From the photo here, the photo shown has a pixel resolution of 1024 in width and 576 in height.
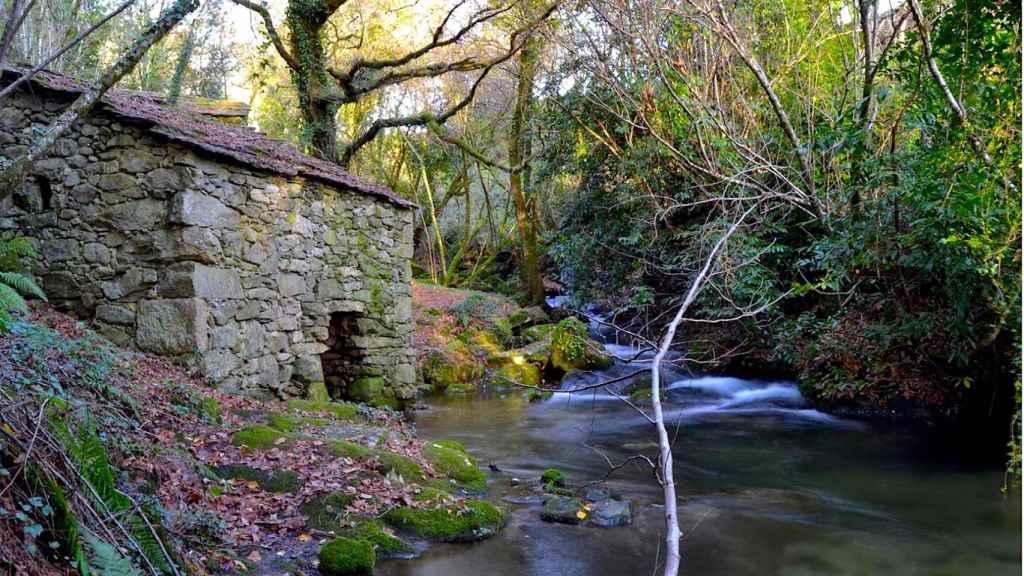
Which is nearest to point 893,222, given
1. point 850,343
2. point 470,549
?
point 850,343

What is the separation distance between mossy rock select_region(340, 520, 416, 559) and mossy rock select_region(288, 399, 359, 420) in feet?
8.64

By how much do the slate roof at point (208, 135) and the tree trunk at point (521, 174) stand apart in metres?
5.75

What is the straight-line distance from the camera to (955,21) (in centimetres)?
474

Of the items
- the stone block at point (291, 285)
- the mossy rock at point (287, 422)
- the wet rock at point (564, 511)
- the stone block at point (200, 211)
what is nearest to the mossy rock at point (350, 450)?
the mossy rock at point (287, 422)

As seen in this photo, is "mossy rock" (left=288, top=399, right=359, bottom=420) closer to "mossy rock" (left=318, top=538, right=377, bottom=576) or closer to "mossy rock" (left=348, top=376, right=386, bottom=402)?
"mossy rock" (left=348, top=376, right=386, bottom=402)

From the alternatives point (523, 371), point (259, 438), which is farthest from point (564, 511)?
point (523, 371)

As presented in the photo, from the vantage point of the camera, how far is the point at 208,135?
7121 mm

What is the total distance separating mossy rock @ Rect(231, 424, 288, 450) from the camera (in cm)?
540

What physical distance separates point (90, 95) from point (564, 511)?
4521 mm

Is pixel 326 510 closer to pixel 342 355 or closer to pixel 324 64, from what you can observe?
pixel 342 355

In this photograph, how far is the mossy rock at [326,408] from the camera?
723 cm

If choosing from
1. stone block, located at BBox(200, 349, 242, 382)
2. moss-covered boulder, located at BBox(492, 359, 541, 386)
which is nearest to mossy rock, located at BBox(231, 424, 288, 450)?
stone block, located at BBox(200, 349, 242, 382)

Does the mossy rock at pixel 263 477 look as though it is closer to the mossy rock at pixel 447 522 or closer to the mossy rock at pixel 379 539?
the mossy rock at pixel 379 539

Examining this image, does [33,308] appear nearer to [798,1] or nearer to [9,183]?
[9,183]
